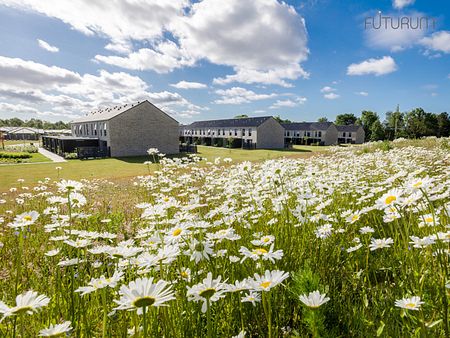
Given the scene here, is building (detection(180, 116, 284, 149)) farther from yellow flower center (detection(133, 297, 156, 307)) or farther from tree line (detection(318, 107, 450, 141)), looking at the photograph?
yellow flower center (detection(133, 297, 156, 307))

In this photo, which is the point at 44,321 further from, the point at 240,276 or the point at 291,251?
the point at 291,251

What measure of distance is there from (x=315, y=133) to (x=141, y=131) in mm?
51592

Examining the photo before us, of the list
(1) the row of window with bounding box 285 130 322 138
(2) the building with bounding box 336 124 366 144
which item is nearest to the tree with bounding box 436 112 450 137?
(2) the building with bounding box 336 124 366 144

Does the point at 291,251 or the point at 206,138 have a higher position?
the point at 206,138

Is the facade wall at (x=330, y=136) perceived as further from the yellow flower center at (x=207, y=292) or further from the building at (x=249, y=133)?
the yellow flower center at (x=207, y=292)

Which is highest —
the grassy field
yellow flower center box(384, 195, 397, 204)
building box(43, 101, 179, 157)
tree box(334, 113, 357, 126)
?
tree box(334, 113, 357, 126)

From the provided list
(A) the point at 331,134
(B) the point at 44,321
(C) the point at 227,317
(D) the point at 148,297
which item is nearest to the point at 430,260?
(C) the point at 227,317

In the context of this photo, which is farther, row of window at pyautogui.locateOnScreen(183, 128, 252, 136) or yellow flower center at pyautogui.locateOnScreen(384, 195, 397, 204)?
row of window at pyautogui.locateOnScreen(183, 128, 252, 136)

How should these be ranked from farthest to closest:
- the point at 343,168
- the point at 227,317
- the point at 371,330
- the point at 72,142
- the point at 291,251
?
1. the point at 72,142
2. the point at 343,168
3. the point at 291,251
4. the point at 227,317
5. the point at 371,330

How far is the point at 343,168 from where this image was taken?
8.07 metres

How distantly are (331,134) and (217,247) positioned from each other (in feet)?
249

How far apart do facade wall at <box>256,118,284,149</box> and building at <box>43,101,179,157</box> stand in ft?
60.5

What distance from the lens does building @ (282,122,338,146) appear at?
2793 inches

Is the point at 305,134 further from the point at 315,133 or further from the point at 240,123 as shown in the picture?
the point at 240,123
